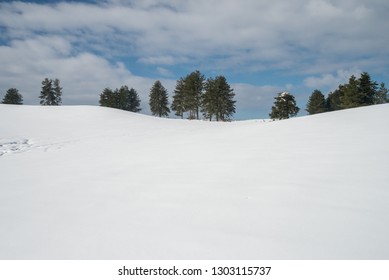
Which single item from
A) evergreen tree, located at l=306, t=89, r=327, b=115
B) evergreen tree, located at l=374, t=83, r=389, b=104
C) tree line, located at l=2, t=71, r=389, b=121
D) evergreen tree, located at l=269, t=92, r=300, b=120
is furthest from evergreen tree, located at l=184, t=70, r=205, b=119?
evergreen tree, located at l=374, t=83, r=389, b=104

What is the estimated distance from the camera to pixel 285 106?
38.6m

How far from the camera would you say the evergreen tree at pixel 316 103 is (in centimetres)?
4916

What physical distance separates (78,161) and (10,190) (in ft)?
8.58

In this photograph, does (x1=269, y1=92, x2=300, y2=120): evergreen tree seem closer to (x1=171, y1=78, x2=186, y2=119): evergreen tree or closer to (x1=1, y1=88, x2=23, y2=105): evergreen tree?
(x1=171, y1=78, x2=186, y2=119): evergreen tree

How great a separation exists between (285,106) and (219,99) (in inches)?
477

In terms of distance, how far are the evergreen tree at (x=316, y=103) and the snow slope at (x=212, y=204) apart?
4659cm

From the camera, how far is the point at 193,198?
147 inches

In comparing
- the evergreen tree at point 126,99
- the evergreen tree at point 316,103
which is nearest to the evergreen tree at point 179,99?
the evergreen tree at point 126,99

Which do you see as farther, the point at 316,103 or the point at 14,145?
the point at 316,103

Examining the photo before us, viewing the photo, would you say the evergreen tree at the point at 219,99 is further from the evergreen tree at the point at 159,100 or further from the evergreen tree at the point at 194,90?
the evergreen tree at the point at 159,100

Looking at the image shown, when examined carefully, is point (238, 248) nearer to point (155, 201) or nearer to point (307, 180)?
point (155, 201)

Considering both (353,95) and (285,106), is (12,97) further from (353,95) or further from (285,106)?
(353,95)

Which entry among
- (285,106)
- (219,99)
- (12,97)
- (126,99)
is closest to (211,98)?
(219,99)
